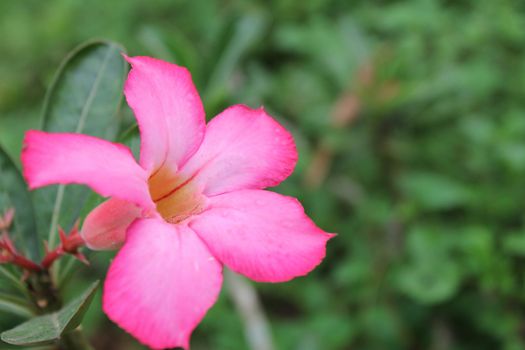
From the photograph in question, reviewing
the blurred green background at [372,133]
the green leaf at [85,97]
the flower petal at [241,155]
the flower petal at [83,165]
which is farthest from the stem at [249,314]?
the flower petal at [83,165]

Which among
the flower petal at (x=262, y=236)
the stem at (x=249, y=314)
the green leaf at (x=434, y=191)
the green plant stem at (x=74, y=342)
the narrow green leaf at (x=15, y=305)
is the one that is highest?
the flower petal at (x=262, y=236)

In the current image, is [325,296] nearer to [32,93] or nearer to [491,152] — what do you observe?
[491,152]

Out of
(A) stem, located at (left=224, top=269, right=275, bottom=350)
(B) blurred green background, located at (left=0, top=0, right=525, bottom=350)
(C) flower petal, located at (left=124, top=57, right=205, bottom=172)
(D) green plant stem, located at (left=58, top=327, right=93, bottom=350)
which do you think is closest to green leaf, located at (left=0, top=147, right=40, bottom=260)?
(D) green plant stem, located at (left=58, top=327, right=93, bottom=350)

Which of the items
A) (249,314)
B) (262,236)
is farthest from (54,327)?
(249,314)

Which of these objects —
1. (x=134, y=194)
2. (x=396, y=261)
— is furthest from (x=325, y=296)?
(x=134, y=194)

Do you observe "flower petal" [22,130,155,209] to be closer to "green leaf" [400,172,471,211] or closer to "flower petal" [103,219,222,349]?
"flower petal" [103,219,222,349]

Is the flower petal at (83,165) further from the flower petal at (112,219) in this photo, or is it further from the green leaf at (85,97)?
the green leaf at (85,97)
